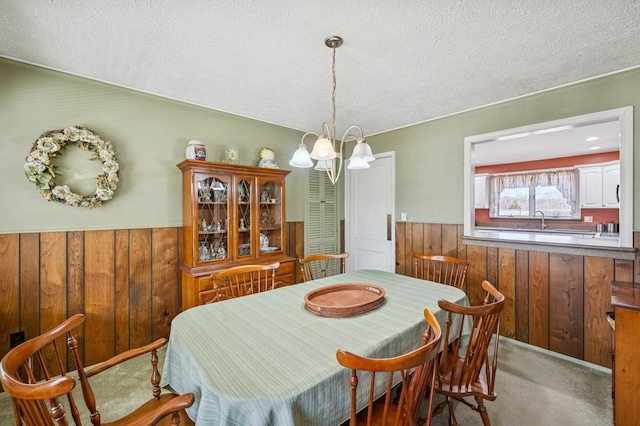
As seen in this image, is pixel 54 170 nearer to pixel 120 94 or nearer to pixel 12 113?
pixel 12 113

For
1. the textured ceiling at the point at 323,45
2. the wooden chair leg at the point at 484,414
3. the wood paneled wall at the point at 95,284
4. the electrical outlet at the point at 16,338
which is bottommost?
the wooden chair leg at the point at 484,414

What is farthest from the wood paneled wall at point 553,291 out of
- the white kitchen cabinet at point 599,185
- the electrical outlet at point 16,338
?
the white kitchen cabinet at point 599,185

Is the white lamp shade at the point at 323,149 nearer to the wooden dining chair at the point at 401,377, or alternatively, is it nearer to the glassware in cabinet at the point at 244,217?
the wooden dining chair at the point at 401,377

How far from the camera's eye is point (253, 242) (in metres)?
3.05

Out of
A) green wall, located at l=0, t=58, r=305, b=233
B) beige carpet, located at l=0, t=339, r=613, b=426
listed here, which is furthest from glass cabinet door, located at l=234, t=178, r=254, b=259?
beige carpet, located at l=0, t=339, r=613, b=426

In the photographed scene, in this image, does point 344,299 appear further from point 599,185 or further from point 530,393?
point 599,185

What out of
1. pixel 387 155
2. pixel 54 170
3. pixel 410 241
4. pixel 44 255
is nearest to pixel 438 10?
pixel 387 155

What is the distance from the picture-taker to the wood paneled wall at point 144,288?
2.14 m

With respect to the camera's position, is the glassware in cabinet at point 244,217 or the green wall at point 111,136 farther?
the glassware in cabinet at point 244,217

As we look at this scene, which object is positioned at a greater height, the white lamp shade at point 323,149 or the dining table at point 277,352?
the white lamp shade at point 323,149

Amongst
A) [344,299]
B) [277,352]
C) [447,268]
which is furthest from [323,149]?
[447,268]

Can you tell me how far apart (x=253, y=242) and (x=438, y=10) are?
2.50 m

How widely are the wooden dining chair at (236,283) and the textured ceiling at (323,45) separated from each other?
62.4 inches

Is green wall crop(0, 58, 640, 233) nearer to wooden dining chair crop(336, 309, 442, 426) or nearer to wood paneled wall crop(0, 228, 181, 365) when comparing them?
wood paneled wall crop(0, 228, 181, 365)
